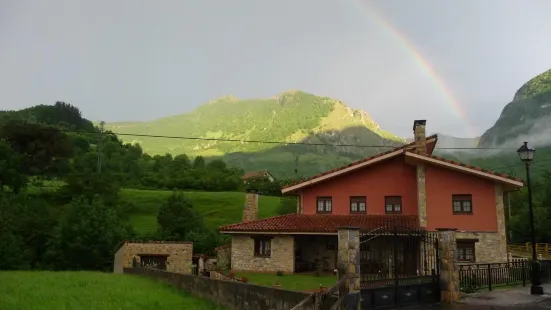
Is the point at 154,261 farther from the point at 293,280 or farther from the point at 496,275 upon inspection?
the point at 496,275

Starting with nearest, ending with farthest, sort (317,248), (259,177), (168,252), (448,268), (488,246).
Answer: (448,268)
(488,246)
(317,248)
(168,252)
(259,177)

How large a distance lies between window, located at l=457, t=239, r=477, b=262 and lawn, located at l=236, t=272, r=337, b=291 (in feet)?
22.4

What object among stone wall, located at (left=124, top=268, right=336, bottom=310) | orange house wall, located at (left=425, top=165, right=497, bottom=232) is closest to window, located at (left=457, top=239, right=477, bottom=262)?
orange house wall, located at (left=425, top=165, right=497, bottom=232)

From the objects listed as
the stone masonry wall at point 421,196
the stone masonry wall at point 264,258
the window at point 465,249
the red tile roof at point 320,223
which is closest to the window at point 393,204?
the red tile roof at point 320,223

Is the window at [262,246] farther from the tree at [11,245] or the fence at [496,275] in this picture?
the tree at [11,245]

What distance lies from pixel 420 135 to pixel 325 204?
7.17 m

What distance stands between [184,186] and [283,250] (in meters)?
54.0

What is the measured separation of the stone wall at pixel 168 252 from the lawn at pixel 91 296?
812cm

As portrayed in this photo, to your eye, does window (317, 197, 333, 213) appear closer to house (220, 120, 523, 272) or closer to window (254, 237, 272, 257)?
house (220, 120, 523, 272)

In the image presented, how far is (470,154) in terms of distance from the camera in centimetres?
19525

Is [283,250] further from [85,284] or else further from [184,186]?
[184,186]

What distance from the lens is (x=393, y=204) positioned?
28.2 meters

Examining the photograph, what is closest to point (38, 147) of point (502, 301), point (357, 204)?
point (357, 204)

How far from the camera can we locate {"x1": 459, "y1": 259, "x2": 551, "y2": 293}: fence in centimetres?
1861
